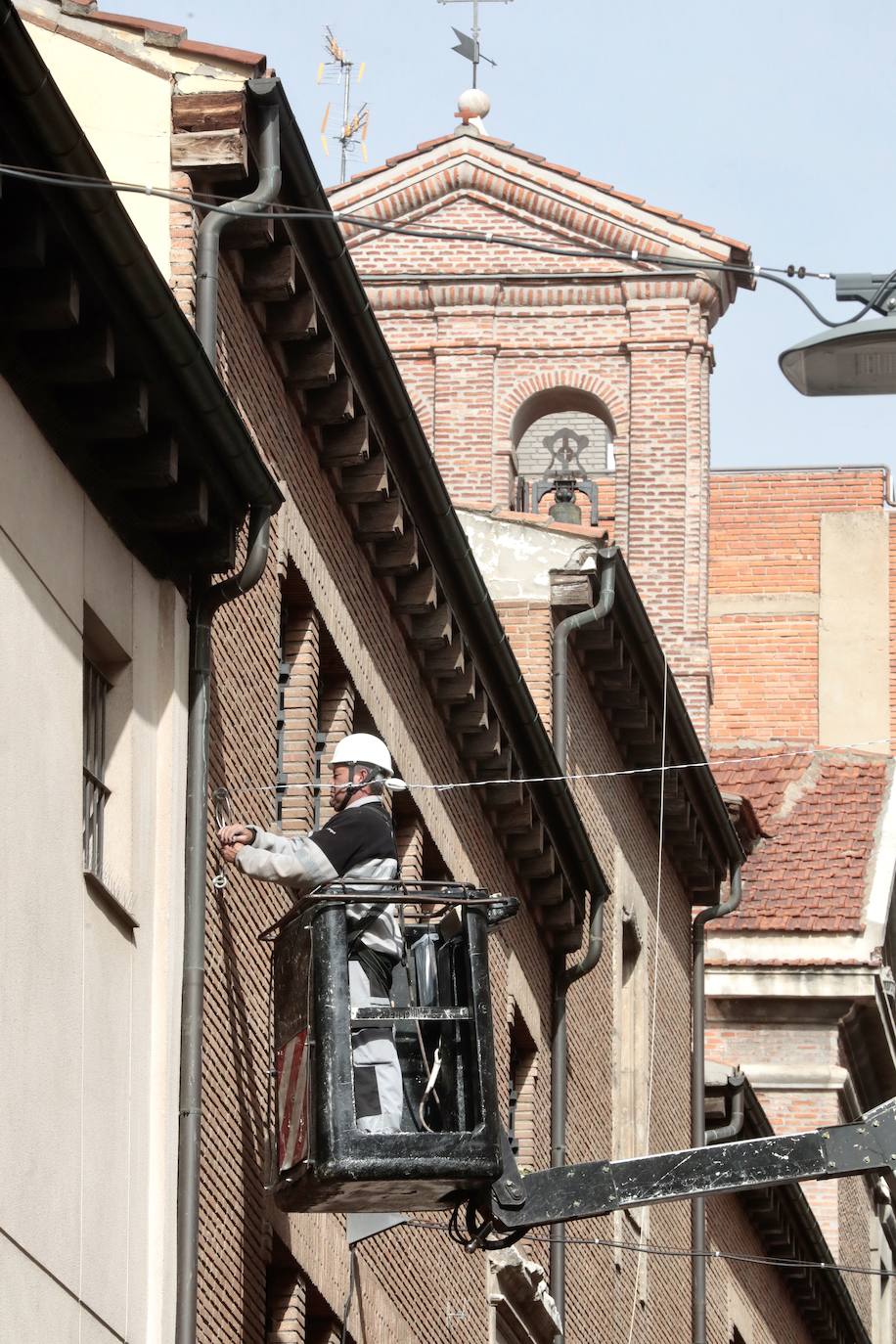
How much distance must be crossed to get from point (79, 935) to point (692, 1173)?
2895 millimetres

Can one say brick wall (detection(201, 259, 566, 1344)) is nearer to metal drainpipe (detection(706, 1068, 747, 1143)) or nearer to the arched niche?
metal drainpipe (detection(706, 1068, 747, 1143))

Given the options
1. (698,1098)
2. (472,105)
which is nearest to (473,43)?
(472,105)

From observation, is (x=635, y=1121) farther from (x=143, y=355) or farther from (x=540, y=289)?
(x=540, y=289)

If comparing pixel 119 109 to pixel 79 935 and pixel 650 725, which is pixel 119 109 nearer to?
pixel 79 935

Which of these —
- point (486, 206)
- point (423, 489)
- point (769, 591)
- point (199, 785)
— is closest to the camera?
point (199, 785)

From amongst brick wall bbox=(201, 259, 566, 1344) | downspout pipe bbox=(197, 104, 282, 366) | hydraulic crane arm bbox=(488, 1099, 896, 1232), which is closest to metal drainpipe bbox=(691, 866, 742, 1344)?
brick wall bbox=(201, 259, 566, 1344)

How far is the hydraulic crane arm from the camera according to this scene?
43.3ft

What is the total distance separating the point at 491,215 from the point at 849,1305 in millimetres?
14816

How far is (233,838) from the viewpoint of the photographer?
42.8 feet

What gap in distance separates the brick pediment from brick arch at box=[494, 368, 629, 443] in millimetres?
1492

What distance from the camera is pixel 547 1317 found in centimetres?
2242

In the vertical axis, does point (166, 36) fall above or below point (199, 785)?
above

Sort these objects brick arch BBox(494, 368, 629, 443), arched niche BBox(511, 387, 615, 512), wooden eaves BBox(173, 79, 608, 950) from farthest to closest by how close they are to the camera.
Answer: brick arch BBox(494, 368, 629, 443)
arched niche BBox(511, 387, 615, 512)
wooden eaves BBox(173, 79, 608, 950)

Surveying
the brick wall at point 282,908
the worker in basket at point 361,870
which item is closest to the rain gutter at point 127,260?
the brick wall at point 282,908
